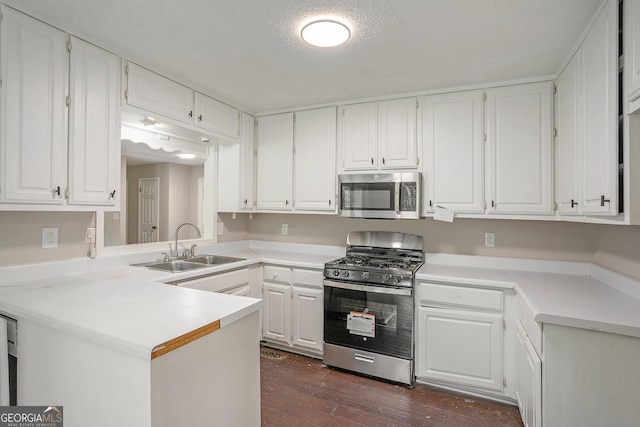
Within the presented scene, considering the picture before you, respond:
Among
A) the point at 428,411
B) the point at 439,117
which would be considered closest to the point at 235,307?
the point at 428,411

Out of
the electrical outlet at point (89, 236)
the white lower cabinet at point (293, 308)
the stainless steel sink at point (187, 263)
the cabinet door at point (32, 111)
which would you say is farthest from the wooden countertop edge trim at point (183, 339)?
the white lower cabinet at point (293, 308)

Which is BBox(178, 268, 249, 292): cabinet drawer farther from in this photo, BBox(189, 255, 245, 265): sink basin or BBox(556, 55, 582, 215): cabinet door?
BBox(556, 55, 582, 215): cabinet door

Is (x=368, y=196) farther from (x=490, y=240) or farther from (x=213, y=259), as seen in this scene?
(x=213, y=259)

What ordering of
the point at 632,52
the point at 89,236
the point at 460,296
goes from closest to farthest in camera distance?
1. the point at 632,52
2. the point at 89,236
3. the point at 460,296

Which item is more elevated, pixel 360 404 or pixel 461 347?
pixel 461 347

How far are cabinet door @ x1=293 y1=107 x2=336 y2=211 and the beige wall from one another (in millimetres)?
1758

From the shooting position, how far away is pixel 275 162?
11.3 ft

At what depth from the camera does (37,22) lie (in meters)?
1.79

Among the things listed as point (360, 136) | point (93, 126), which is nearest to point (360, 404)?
point (360, 136)

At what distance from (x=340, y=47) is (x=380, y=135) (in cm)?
102

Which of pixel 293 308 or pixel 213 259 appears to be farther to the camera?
pixel 213 259

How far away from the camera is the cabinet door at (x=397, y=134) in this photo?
2826 millimetres

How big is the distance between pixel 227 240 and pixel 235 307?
2.32m

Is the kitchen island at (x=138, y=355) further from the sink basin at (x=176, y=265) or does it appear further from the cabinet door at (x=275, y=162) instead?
the cabinet door at (x=275, y=162)
